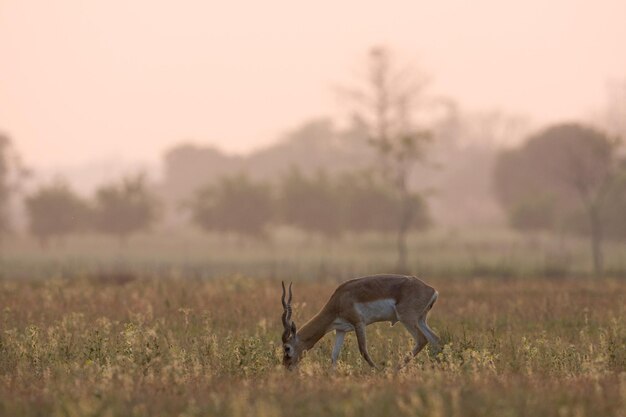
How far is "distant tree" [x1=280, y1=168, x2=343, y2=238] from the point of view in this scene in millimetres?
82812

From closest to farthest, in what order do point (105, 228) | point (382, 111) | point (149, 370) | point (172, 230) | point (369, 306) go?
point (149, 370) → point (369, 306) → point (105, 228) → point (382, 111) → point (172, 230)

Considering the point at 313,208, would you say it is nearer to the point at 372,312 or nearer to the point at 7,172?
the point at 7,172

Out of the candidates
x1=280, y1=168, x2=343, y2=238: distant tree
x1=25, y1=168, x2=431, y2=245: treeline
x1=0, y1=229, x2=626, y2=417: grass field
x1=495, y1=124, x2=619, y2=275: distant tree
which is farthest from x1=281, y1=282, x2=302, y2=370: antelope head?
x1=280, y1=168, x2=343, y2=238: distant tree

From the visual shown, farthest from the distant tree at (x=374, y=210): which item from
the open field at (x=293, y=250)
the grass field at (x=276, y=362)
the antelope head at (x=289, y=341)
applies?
the antelope head at (x=289, y=341)

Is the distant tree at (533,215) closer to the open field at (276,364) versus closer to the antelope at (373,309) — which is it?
the open field at (276,364)

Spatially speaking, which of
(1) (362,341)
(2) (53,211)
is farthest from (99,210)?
(1) (362,341)

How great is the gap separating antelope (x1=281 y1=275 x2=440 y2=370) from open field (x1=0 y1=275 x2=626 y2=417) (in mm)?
427

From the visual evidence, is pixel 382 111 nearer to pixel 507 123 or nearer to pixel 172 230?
pixel 172 230

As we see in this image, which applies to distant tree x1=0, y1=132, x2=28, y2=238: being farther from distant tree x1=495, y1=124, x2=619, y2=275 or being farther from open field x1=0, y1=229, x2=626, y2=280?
distant tree x1=495, y1=124, x2=619, y2=275

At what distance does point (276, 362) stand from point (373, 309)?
5.79ft

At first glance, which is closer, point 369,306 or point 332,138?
point 369,306

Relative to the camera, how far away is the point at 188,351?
1698 cm

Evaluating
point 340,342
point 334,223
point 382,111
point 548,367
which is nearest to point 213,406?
point 340,342

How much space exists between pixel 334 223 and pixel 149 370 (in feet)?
226
